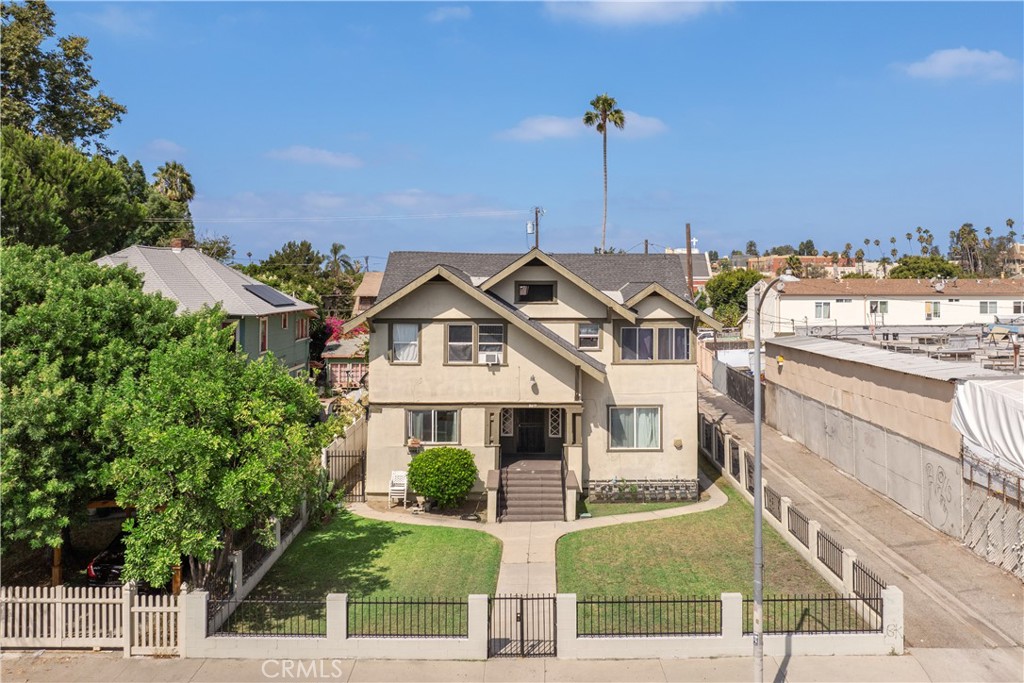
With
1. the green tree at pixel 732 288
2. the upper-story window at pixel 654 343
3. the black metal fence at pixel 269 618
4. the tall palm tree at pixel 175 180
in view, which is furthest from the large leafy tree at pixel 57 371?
the green tree at pixel 732 288

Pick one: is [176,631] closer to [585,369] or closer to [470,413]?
[470,413]

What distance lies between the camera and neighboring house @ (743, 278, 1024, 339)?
66.2 m

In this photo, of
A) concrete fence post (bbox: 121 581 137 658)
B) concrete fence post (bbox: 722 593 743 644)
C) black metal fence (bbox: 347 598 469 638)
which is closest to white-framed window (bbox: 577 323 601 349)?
black metal fence (bbox: 347 598 469 638)

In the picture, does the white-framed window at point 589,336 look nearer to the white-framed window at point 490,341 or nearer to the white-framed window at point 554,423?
the white-framed window at point 554,423

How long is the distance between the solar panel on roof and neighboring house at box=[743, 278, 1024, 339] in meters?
45.7

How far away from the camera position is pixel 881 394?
998 inches

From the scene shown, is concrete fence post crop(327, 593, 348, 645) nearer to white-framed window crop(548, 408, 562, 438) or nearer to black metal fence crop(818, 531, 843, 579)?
black metal fence crop(818, 531, 843, 579)

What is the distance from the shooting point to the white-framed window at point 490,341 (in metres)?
24.8

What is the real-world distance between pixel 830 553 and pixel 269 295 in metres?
28.1

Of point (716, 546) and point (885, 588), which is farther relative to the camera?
point (716, 546)

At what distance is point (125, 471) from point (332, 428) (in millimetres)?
4357

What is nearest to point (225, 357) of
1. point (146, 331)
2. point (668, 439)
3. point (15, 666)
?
point (146, 331)

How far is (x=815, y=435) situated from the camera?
31781mm

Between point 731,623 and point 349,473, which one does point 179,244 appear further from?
point 731,623
